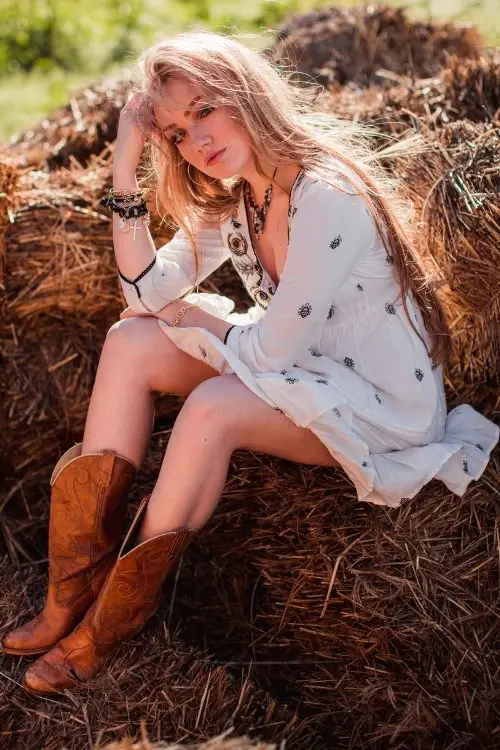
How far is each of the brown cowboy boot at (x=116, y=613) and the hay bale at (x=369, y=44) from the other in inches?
101

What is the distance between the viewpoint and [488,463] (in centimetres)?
244

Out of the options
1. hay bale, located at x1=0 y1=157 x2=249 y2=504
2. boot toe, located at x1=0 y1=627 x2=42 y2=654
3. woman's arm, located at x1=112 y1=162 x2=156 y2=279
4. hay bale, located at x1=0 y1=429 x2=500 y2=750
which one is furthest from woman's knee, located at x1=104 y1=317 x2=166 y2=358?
boot toe, located at x1=0 y1=627 x2=42 y2=654

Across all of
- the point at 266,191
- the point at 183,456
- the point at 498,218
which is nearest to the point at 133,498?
the point at 183,456

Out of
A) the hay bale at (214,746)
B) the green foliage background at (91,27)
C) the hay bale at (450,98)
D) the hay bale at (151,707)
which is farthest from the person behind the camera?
the green foliage background at (91,27)

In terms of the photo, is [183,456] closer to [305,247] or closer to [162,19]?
[305,247]

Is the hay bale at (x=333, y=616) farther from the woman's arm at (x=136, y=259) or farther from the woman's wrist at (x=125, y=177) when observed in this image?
the woman's wrist at (x=125, y=177)

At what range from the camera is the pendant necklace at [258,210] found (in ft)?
7.87

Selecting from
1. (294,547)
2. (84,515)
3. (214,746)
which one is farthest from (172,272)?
(214,746)

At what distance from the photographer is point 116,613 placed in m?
2.16

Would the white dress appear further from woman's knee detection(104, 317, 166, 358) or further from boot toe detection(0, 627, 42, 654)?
boot toe detection(0, 627, 42, 654)

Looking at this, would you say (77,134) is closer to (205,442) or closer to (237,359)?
(237,359)

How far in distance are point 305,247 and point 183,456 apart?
21.6 inches

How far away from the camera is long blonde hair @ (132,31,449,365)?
220 centimetres

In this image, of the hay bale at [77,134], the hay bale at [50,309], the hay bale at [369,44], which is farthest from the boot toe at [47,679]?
the hay bale at [369,44]
